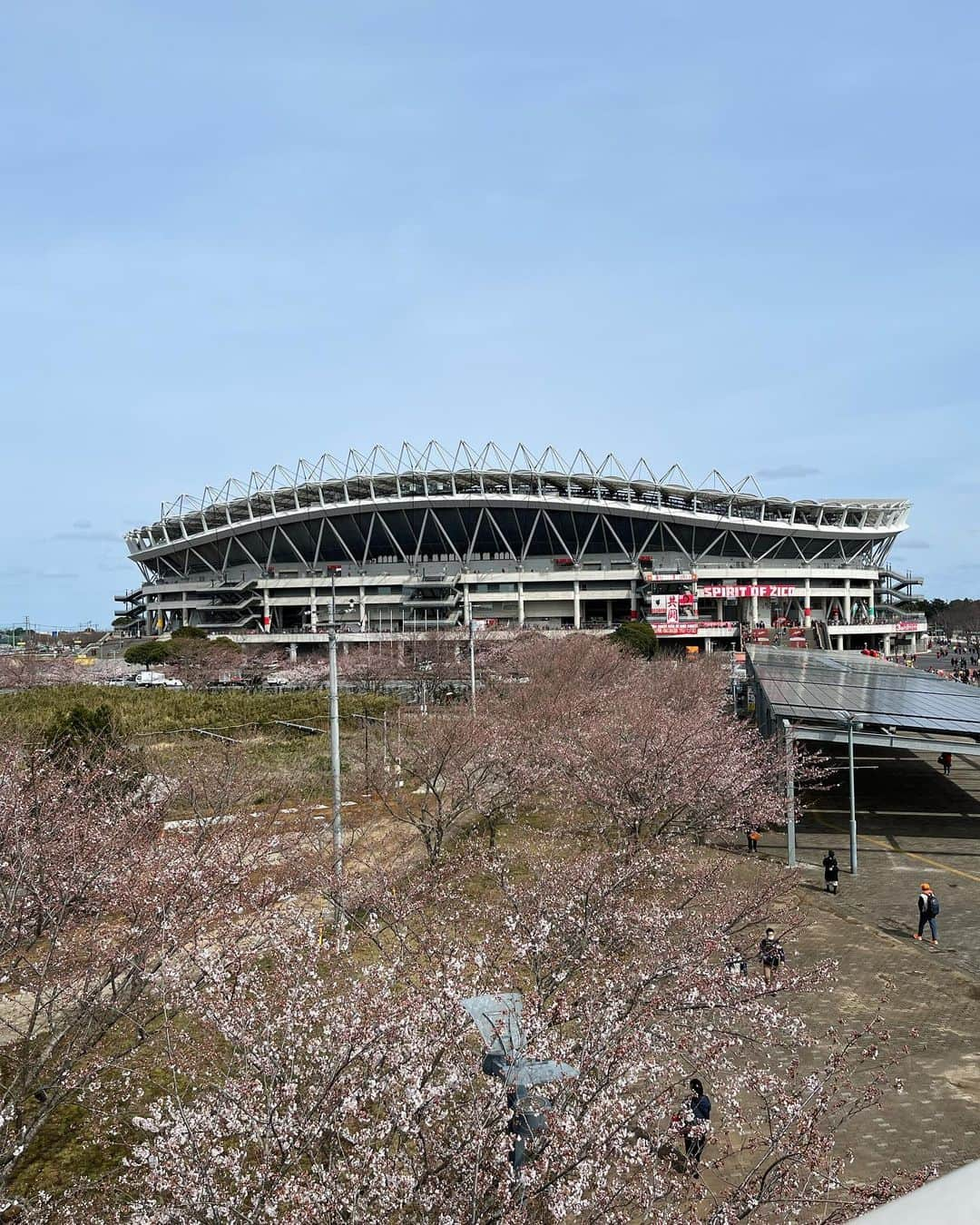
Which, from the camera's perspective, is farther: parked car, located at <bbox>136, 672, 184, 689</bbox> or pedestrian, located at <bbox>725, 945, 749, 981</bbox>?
parked car, located at <bbox>136, 672, 184, 689</bbox>

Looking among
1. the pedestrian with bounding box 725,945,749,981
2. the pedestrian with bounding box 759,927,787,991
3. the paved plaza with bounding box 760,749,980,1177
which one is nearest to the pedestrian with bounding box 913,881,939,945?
the paved plaza with bounding box 760,749,980,1177

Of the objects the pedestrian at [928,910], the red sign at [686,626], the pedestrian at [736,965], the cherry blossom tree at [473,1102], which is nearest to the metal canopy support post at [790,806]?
the pedestrian at [928,910]

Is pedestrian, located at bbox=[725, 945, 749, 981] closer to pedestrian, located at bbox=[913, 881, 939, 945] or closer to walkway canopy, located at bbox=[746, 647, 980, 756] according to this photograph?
pedestrian, located at bbox=[913, 881, 939, 945]

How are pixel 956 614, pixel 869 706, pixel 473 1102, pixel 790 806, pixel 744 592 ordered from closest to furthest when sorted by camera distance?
pixel 473 1102, pixel 790 806, pixel 869 706, pixel 744 592, pixel 956 614

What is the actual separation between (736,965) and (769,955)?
3.19 m

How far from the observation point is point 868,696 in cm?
3278

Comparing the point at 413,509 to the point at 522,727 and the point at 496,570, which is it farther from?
the point at 522,727

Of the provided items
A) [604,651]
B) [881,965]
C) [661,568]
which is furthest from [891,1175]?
[661,568]

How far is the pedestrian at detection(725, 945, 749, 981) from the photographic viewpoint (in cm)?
1238

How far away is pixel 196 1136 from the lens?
26.4 feet

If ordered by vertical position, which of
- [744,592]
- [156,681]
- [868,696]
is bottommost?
[156,681]

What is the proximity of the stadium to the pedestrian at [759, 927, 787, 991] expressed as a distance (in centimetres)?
7430

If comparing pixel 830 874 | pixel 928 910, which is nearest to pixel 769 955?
pixel 928 910

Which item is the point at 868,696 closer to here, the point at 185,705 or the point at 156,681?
the point at 185,705
